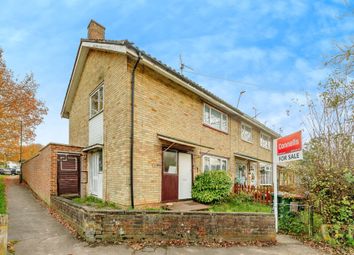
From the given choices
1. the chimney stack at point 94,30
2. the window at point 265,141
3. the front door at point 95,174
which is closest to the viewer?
the front door at point 95,174

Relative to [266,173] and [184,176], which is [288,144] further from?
[266,173]

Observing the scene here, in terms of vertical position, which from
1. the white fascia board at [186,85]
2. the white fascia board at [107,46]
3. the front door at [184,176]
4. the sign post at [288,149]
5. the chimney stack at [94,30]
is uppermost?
the chimney stack at [94,30]

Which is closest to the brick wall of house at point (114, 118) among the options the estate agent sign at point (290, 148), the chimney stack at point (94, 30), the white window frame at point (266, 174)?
the chimney stack at point (94, 30)

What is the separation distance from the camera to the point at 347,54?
295 inches

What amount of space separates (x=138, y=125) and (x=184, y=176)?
12.5ft

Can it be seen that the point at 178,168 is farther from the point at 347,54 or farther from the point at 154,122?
the point at 347,54

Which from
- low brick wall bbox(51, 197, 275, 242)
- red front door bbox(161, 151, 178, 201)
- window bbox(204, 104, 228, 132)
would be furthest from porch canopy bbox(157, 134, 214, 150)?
low brick wall bbox(51, 197, 275, 242)

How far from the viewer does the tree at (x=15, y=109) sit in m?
22.2

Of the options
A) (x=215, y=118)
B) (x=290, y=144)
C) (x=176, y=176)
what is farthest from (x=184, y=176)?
(x=290, y=144)

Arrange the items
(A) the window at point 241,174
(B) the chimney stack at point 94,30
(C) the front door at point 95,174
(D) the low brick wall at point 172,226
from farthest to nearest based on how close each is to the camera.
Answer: (A) the window at point 241,174, (B) the chimney stack at point 94,30, (C) the front door at point 95,174, (D) the low brick wall at point 172,226

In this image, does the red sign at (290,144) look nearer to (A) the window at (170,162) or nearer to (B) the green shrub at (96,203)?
(A) the window at (170,162)

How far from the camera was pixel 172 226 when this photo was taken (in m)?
6.95

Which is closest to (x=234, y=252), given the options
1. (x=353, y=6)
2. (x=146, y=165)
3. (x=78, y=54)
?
(x=146, y=165)

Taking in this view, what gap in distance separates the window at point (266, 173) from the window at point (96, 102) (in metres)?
15.4
